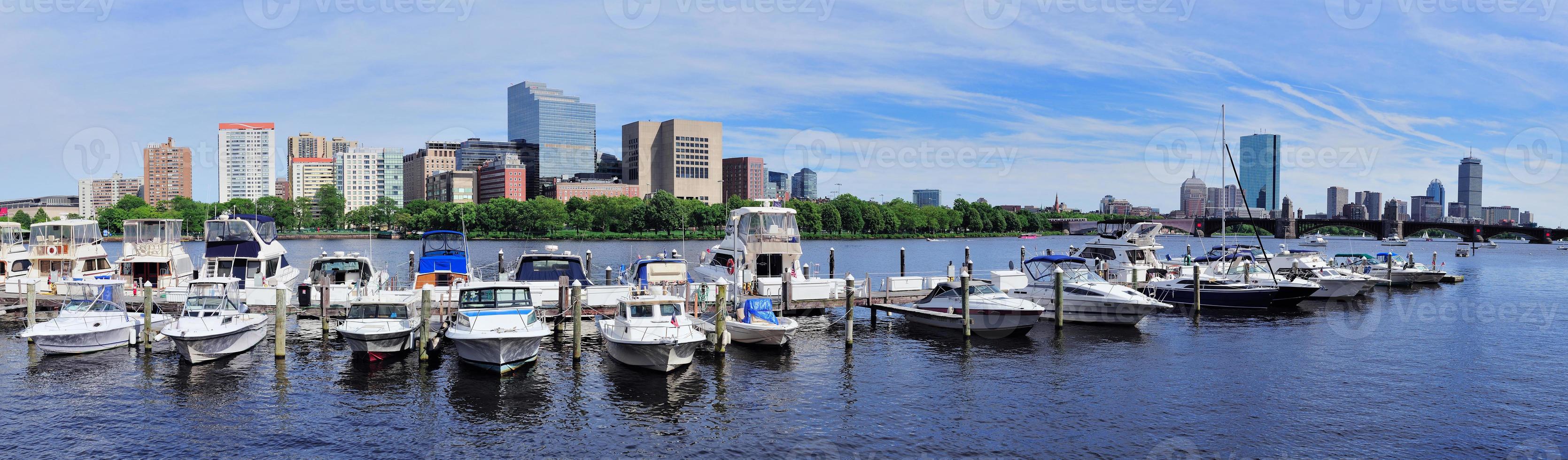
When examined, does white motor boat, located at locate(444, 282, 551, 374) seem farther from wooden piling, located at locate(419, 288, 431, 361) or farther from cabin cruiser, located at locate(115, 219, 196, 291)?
cabin cruiser, located at locate(115, 219, 196, 291)

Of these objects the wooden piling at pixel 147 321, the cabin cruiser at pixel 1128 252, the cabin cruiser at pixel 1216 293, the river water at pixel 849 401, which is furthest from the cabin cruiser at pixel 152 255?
the cabin cruiser at pixel 1216 293

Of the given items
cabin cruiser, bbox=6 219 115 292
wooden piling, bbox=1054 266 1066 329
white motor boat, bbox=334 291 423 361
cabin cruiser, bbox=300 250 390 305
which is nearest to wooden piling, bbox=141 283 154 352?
cabin cruiser, bbox=300 250 390 305

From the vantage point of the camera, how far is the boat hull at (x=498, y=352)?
88.7ft

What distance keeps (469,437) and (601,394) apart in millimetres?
4797

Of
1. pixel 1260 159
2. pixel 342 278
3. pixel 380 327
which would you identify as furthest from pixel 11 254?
pixel 1260 159

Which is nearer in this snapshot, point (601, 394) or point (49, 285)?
point (601, 394)

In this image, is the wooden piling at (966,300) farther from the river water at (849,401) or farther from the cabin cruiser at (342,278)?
the cabin cruiser at (342,278)

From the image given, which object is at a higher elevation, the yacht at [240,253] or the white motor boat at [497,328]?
the yacht at [240,253]

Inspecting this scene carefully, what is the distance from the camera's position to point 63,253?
44.8 meters

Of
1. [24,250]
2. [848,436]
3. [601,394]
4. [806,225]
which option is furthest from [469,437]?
[806,225]

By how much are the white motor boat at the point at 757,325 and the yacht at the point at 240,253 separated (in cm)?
2292

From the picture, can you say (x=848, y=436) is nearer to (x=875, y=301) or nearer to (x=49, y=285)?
(x=875, y=301)

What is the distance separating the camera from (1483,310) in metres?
49.9

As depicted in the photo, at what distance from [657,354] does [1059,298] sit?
20.1 meters
